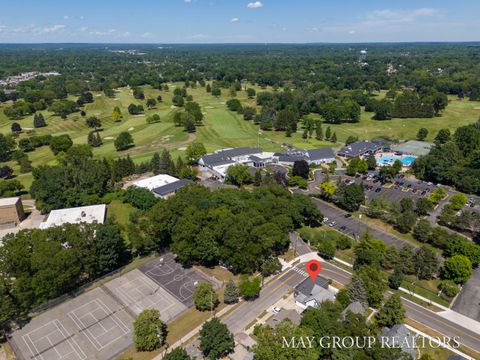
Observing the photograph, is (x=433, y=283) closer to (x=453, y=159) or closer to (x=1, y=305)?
(x=453, y=159)

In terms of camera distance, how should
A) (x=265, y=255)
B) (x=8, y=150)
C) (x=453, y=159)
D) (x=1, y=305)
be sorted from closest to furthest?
1. (x=1, y=305)
2. (x=265, y=255)
3. (x=453, y=159)
4. (x=8, y=150)

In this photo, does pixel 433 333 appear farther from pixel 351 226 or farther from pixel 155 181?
pixel 155 181

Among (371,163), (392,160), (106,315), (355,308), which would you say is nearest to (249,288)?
(355,308)

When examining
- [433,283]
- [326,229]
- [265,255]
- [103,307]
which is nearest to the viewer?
[103,307]

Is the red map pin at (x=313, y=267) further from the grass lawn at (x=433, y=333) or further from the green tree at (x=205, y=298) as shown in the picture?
the green tree at (x=205, y=298)

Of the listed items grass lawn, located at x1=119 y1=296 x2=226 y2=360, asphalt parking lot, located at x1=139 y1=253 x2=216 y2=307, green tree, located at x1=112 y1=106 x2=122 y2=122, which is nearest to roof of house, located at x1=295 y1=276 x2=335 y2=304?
grass lawn, located at x1=119 y1=296 x2=226 y2=360

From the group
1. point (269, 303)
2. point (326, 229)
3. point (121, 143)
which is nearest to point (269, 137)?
point (121, 143)
